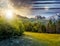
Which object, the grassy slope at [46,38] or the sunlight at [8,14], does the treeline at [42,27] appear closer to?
the grassy slope at [46,38]

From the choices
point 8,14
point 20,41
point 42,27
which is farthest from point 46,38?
point 8,14

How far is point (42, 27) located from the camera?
153cm

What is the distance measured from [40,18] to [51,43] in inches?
9.3

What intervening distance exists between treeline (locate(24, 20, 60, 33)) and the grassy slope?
4cm

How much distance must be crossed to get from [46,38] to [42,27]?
10 cm

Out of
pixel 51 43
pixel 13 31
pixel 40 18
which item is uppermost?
pixel 40 18

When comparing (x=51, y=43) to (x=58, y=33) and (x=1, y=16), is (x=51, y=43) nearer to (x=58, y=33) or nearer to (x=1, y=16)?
(x=58, y=33)

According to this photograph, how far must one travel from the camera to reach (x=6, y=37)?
5.00ft

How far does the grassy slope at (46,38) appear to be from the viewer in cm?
149

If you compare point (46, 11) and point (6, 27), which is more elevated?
point (46, 11)

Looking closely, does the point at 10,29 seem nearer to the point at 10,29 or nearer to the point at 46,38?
the point at 10,29

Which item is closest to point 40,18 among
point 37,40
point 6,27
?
point 37,40

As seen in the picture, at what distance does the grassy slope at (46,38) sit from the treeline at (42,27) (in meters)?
0.04

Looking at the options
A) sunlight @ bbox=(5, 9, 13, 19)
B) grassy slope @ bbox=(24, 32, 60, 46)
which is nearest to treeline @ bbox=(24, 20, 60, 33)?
grassy slope @ bbox=(24, 32, 60, 46)
